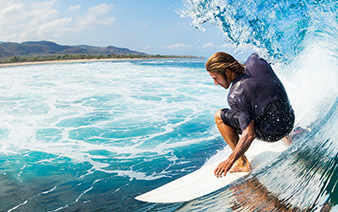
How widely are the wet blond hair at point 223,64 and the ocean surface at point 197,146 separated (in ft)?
2.76

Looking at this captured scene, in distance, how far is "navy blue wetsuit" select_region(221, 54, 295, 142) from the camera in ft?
5.84

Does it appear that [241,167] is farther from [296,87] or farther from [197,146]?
[296,87]

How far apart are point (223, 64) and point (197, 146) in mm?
2817

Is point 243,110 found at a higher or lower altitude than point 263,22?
lower

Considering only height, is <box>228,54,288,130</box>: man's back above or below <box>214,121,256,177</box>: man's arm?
above

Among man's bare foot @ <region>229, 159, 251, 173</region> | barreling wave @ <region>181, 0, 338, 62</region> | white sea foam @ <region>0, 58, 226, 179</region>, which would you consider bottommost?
white sea foam @ <region>0, 58, 226, 179</region>

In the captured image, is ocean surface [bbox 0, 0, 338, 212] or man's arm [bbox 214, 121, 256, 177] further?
ocean surface [bbox 0, 0, 338, 212]

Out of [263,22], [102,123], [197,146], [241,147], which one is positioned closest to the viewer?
[241,147]

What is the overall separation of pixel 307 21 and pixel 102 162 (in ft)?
11.8

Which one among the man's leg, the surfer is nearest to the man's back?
the surfer

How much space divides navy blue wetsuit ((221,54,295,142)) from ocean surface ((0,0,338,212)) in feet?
1.24

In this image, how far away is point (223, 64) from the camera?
6.03ft

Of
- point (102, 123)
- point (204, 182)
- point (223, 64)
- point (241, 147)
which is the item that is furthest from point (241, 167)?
point (102, 123)

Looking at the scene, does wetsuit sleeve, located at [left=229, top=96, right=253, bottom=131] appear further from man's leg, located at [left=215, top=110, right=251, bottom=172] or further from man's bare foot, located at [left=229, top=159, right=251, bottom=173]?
man's bare foot, located at [left=229, top=159, right=251, bottom=173]
